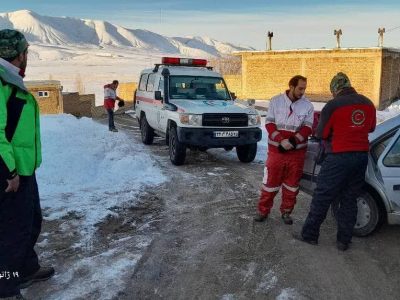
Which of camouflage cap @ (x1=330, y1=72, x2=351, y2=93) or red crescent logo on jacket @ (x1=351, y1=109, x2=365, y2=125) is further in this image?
camouflage cap @ (x1=330, y1=72, x2=351, y2=93)

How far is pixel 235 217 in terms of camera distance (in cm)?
601

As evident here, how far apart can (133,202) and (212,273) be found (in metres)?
2.61

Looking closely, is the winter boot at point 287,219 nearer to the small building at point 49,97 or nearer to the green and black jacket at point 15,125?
the green and black jacket at point 15,125

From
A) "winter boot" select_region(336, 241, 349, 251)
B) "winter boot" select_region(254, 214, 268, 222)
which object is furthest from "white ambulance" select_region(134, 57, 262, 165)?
"winter boot" select_region(336, 241, 349, 251)

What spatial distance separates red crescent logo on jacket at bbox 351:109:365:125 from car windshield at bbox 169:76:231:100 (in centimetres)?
616

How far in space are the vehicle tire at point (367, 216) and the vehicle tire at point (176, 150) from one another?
188 inches

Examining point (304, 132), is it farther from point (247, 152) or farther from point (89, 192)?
point (247, 152)

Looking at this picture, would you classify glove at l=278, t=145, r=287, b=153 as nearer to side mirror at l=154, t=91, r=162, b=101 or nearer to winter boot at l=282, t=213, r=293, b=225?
winter boot at l=282, t=213, r=293, b=225

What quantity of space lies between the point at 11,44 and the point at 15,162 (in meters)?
0.91

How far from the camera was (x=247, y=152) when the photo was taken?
986 cm

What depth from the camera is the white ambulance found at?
30.3 ft

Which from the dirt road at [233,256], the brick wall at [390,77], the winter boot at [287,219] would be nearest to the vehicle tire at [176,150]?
the dirt road at [233,256]

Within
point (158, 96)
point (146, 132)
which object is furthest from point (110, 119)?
point (158, 96)

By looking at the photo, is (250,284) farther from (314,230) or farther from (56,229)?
(56,229)
